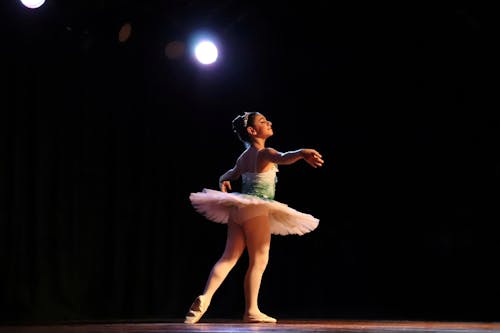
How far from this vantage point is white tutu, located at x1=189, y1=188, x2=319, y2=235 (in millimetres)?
4285

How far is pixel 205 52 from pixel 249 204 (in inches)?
82.4

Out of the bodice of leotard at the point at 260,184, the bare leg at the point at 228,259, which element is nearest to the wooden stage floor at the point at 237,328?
the bare leg at the point at 228,259

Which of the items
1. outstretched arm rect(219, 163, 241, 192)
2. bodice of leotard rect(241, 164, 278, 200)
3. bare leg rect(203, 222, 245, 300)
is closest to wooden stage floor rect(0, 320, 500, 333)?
bare leg rect(203, 222, 245, 300)

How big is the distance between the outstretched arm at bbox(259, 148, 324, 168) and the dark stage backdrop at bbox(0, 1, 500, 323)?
5.93 feet

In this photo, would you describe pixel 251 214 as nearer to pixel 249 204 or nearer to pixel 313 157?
pixel 249 204

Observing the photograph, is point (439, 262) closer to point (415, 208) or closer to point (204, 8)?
point (415, 208)

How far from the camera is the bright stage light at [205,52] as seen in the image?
6.12 metres

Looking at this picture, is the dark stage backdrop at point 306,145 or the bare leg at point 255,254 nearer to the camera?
the bare leg at point 255,254

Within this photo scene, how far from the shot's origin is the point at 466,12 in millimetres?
6035

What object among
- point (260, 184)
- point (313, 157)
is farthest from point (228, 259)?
point (313, 157)

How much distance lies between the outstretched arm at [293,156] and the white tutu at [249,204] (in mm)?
227

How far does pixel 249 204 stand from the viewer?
4359 millimetres

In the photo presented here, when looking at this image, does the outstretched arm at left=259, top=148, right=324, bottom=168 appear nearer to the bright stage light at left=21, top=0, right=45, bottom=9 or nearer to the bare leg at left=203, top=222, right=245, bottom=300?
the bare leg at left=203, top=222, right=245, bottom=300

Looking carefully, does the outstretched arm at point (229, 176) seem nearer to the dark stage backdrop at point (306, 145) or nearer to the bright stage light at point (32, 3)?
the dark stage backdrop at point (306, 145)
